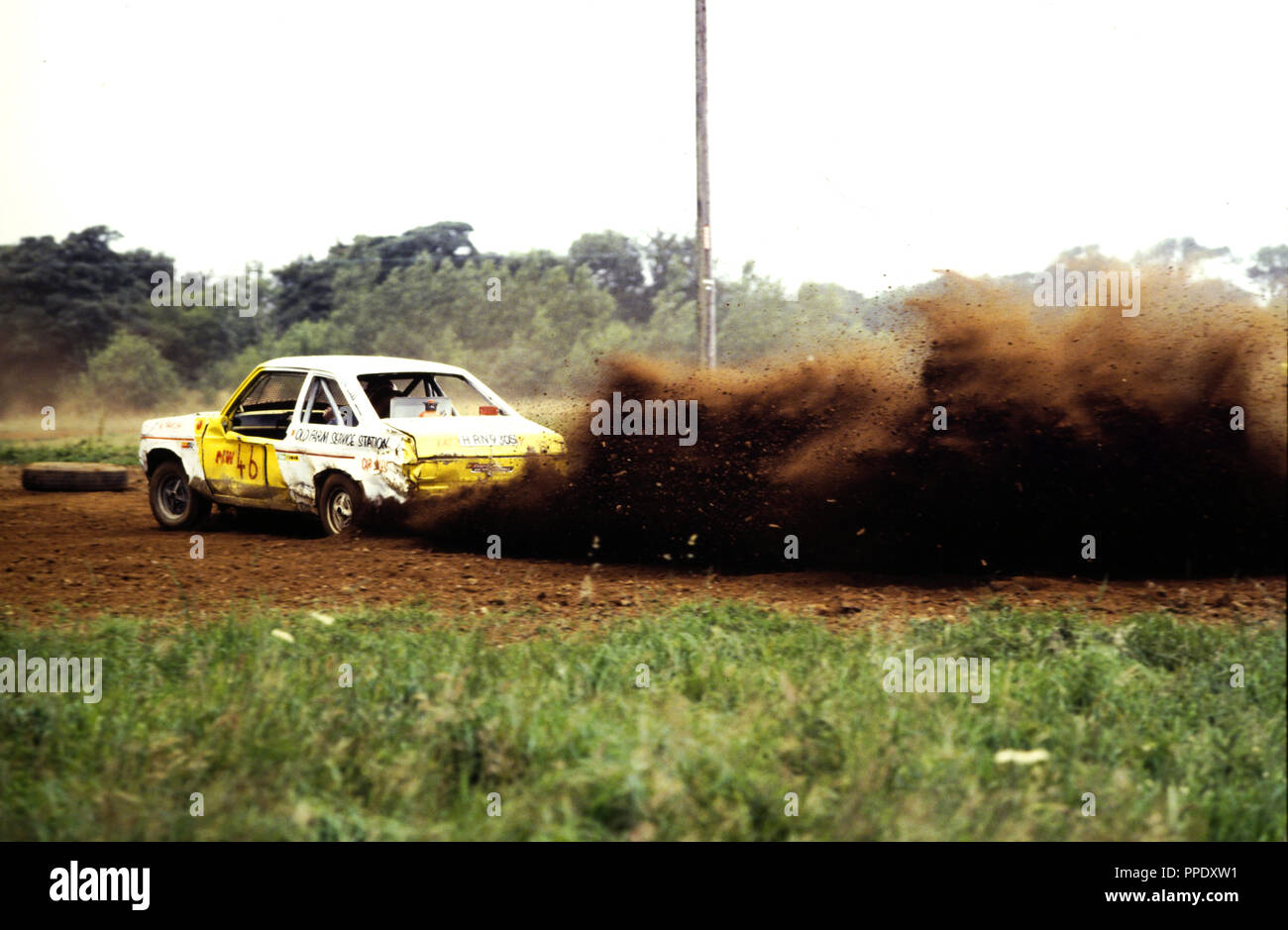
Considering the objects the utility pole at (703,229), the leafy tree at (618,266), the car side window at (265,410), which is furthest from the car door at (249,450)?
the leafy tree at (618,266)

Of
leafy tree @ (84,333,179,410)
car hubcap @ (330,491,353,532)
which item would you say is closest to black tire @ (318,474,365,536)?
car hubcap @ (330,491,353,532)

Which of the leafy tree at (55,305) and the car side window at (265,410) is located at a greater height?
the leafy tree at (55,305)

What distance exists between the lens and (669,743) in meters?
4.42

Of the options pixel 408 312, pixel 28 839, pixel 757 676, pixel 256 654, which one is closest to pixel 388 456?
pixel 256 654

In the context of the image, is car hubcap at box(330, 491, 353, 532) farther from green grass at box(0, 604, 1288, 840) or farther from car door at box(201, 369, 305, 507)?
green grass at box(0, 604, 1288, 840)

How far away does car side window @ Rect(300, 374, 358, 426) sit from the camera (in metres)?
10.6

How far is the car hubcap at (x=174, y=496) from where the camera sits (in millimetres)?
12227

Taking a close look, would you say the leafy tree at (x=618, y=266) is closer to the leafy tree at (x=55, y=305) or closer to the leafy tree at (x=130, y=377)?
the leafy tree at (x=130, y=377)

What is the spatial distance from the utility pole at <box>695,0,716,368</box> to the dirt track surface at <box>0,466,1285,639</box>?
737 centimetres

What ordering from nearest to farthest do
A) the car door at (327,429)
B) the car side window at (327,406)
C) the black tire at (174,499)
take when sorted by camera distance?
the car door at (327,429) < the car side window at (327,406) < the black tire at (174,499)

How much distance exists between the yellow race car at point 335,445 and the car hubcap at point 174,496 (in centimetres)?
1

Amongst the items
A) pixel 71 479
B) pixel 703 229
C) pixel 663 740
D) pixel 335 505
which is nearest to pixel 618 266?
pixel 703 229

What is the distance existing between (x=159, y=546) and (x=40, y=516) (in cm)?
387

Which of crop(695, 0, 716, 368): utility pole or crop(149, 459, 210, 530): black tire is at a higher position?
crop(695, 0, 716, 368): utility pole
